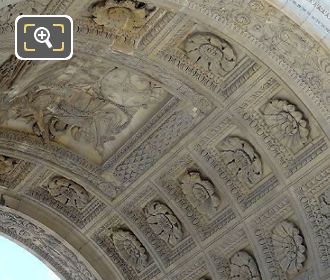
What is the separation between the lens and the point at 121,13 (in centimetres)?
1075

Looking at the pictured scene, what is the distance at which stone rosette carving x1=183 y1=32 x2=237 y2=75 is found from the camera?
11.2 metres

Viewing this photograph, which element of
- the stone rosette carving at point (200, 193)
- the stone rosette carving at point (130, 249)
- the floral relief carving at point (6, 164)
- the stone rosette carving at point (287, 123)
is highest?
the floral relief carving at point (6, 164)

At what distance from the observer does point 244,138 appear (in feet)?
39.6

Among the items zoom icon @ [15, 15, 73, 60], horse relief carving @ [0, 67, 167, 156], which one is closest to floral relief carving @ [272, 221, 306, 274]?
horse relief carving @ [0, 67, 167, 156]

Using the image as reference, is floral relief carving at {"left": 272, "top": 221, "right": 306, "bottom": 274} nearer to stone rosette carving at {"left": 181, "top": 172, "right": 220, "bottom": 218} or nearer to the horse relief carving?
stone rosette carving at {"left": 181, "top": 172, "right": 220, "bottom": 218}

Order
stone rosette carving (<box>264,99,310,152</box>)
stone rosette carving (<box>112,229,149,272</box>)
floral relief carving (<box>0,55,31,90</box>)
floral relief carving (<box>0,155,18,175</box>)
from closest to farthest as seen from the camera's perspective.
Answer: floral relief carving (<box>0,55,31,90</box>), stone rosette carving (<box>264,99,310,152</box>), floral relief carving (<box>0,155,18,175</box>), stone rosette carving (<box>112,229,149,272</box>)

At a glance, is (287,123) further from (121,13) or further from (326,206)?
(121,13)

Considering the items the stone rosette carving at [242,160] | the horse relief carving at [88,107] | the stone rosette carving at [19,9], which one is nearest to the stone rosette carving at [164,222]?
the horse relief carving at [88,107]

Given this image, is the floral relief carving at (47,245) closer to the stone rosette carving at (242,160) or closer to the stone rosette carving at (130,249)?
the stone rosette carving at (130,249)

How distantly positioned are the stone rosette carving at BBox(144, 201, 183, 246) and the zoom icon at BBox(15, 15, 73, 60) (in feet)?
23.7

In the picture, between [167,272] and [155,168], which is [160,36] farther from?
[167,272]

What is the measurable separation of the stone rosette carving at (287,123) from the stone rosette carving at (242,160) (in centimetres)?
56

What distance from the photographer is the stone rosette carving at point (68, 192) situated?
1384cm

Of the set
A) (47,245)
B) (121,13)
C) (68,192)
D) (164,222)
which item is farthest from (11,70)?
(47,245)
